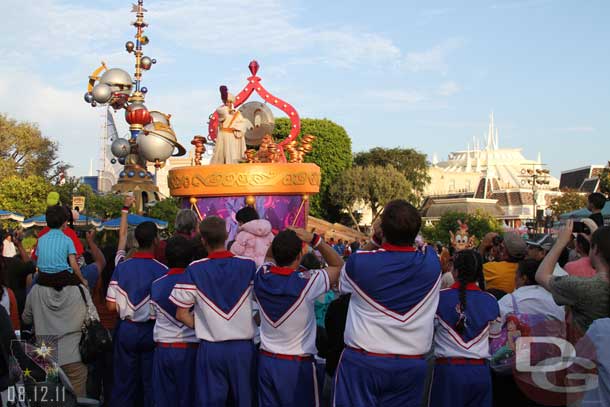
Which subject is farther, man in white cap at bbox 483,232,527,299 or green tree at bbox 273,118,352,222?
green tree at bbox 273,118,352,222

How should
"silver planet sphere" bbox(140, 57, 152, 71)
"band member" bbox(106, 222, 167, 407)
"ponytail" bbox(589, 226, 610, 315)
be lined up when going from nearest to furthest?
"ponytail" bbox(589, 226, 610, 315) → "band member" bbox(106, 222, 167, 407) → "silver planet sphere" bbox(140, 57, 152, 71)

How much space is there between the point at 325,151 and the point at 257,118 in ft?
126

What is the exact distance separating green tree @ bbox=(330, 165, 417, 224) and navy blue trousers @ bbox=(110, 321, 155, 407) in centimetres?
4809

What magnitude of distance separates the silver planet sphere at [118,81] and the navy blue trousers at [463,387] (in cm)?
2021

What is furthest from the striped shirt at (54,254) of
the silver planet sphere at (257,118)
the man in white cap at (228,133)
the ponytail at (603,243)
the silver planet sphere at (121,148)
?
the silver planet sphere at (121,148)

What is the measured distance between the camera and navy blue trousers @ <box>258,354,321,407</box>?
4.80m

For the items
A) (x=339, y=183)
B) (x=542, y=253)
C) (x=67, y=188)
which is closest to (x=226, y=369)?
(x=542, y=253)

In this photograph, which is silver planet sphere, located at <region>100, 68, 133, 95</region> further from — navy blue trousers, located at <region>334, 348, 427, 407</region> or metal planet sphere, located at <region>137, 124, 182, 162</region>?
navy blue trousers, located at <region>334, 348, 427, 407</region>

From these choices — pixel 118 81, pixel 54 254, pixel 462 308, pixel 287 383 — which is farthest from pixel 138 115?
pixel 462 308

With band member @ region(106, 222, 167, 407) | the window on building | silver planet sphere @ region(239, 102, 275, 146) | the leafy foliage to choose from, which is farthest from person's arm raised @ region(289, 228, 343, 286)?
the window on building

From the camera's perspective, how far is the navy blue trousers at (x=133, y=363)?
600cm

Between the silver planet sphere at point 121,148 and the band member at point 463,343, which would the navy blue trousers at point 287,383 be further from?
the silver planet sphere at point 121,148

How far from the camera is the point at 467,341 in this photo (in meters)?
4.71

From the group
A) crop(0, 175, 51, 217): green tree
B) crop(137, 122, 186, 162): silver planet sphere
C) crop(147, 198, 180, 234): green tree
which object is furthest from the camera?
crop(0, 175, 51, 217): green tree
